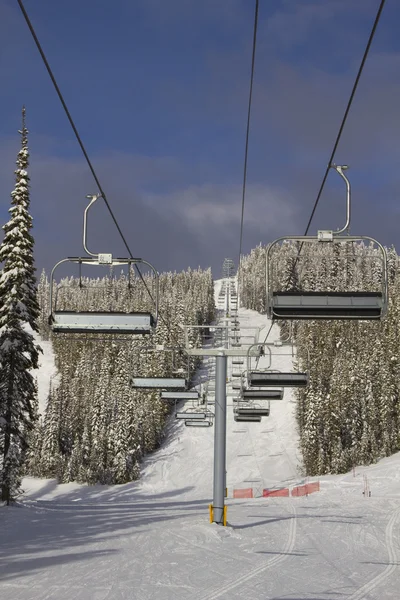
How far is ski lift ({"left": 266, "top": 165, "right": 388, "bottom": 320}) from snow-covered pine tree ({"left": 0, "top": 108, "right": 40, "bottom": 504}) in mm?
20867

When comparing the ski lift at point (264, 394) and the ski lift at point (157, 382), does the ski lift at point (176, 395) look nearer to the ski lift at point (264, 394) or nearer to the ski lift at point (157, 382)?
the ski lift at point (157, 382)

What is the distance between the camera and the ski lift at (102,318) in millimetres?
11156

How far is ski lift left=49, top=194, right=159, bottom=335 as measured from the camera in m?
11.2

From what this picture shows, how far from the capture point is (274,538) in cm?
1869

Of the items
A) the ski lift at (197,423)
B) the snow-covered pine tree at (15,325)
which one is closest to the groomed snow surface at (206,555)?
the snow-covered pine tree at (15,325)

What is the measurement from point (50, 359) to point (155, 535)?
430ft

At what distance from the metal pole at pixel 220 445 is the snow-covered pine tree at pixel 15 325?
11889 millimetres

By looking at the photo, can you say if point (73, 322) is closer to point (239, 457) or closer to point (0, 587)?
point (0, 587)

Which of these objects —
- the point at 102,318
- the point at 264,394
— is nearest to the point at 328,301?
the point at 102,318

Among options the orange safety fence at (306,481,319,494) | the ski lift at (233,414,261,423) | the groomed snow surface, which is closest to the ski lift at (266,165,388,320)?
the groomed snow surface

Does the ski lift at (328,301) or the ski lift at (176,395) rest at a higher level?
the ski lift at (328,301)

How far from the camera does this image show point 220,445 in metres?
19.7

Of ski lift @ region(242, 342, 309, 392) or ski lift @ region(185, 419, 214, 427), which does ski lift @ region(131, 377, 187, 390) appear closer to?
ski lift @ region(242, 342, 309, 392)

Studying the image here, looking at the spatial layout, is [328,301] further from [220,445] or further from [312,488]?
[312,488]
